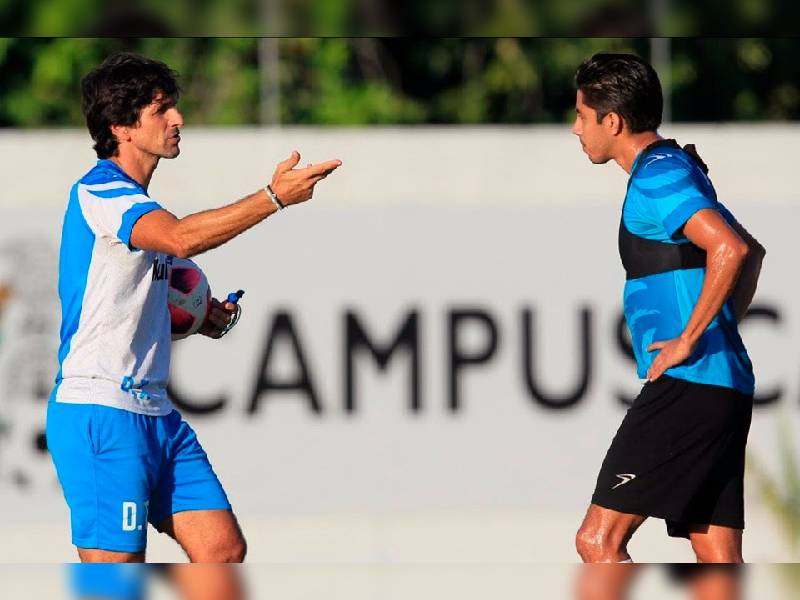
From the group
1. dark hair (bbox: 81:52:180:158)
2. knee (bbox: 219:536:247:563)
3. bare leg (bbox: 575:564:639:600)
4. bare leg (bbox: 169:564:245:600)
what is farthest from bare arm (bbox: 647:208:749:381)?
dark hair (bbox: 81:52:180:158)

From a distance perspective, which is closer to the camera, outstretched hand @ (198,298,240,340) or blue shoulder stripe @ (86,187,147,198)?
blue shoulder stripe @ (86,187,147,198)

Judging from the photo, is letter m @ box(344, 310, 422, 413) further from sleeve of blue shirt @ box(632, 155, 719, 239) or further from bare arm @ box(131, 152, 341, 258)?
bare arm @ box(131, 152, 341, 258)

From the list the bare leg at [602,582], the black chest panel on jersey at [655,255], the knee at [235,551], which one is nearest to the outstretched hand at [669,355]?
the black chest panel on jersey at [655,255]

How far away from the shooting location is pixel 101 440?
4844mm

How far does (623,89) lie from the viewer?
199 inches

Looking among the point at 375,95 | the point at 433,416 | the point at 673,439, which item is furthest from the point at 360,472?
the point at 673,439

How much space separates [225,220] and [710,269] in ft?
3.95

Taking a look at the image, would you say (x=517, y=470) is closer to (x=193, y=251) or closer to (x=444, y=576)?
(x=193, y=251)

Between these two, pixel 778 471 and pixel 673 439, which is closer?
pixel 673 439

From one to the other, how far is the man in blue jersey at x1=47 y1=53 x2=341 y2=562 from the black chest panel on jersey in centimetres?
→ 87

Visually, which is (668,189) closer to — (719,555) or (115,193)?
(719,555)

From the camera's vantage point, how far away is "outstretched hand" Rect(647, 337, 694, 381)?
4844mm

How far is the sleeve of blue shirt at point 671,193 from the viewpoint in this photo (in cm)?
484

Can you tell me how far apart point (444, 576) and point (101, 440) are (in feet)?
4.39
